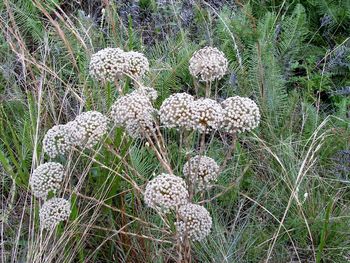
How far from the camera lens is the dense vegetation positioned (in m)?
2.22

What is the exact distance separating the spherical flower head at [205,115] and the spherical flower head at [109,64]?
279mm

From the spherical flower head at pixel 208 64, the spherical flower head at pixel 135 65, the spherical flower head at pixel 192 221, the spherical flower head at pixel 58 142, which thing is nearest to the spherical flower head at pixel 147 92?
the spherical flower head at pixel 135 65

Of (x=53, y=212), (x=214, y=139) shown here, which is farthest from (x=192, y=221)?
(x=214, y=139)

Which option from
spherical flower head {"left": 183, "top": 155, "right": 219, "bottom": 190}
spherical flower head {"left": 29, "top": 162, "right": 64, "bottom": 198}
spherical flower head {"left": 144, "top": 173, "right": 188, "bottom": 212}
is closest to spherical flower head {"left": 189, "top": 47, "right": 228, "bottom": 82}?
spherical flower head {"left": 183, "top": 155, "right": 219, "bottom": 190}

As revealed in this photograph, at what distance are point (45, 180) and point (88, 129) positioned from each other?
0.23m

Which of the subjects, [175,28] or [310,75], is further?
[175,28]

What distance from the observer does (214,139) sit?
2.90 m

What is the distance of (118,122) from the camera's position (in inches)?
67.4

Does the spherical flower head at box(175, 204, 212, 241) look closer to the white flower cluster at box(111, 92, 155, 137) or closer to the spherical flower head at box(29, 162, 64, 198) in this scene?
the white flower cluster at box(111, 92, 155, 137)

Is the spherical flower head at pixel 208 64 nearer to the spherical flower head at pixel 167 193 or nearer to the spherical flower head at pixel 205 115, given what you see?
the spherical flower head at pixel 205 115

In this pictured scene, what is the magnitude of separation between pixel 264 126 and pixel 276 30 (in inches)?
29.7

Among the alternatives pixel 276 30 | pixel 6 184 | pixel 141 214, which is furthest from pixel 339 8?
pixel 6 184

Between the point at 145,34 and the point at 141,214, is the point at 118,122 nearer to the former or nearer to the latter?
the point at 141,214

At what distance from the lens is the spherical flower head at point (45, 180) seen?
1.82 metres
